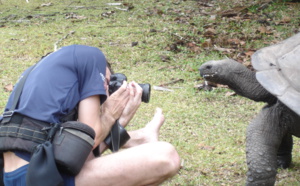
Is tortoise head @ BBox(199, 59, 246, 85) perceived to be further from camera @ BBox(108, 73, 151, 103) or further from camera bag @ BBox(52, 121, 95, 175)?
camera bag @ BBox(52, 121, 95, 175)

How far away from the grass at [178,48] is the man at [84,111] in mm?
828

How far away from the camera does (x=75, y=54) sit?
237 centimetres

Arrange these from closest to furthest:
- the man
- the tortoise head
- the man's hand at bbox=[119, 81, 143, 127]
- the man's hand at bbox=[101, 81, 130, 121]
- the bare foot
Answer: the man
the man's hand at bbox=[101, 81, 130, 121]
the man's hand at bbox=[119, 81, 143, 127]
the bare foot
the tortoise head

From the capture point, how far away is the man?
217cm

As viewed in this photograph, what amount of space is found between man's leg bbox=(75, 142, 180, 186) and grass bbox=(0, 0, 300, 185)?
78 cm

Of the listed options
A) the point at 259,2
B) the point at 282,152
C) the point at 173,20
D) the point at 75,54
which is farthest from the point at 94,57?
the point at 259,2

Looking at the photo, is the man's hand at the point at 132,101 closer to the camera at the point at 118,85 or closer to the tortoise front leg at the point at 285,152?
the camera at the point at 118,85

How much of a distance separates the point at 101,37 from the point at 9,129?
464 centimetres

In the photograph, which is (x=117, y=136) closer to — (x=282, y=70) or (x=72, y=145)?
(x=72, y=145)

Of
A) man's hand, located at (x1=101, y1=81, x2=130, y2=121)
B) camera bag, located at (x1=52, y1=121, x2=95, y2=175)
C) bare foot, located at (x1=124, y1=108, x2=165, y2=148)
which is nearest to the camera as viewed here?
camera bag, located at (x1=52, y1=121, x2=95, y2=175)

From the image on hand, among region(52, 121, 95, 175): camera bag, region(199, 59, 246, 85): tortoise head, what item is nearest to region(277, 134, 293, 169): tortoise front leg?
region(199, 59, 246, 85): tortoise head

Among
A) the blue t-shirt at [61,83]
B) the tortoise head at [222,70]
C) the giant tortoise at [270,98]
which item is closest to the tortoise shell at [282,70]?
the giant tortoise at [270,98]

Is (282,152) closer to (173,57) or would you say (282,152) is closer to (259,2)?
(173,57)

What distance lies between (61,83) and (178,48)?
3.97m
